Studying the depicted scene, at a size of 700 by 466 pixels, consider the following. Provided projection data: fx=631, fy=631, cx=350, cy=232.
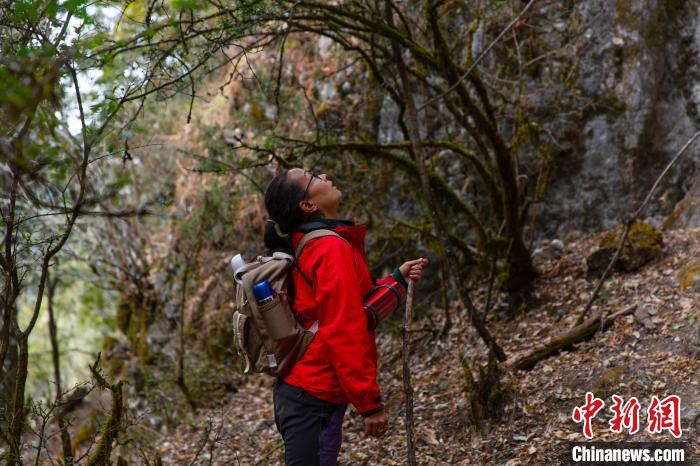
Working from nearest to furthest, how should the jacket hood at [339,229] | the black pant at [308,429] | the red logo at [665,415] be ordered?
the black pant at [308,429], the jacket hood at [339,229], the red logo at [665,415]

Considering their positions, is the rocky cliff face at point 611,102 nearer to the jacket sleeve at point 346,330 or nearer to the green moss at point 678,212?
the green moss at point 678,212

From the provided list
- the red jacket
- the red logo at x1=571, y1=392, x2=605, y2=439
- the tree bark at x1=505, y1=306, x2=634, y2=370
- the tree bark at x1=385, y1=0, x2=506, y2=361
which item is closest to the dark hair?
the red jacket

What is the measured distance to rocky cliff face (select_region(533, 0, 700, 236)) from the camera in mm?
6605

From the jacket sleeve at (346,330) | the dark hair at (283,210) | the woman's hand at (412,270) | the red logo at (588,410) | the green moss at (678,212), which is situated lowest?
the red logo at (588,410)

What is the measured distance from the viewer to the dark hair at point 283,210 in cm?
279

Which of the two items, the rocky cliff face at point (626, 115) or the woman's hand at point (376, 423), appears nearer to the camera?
Result: the woman's hand at point (376, 423)

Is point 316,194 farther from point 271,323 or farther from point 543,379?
point 543,379

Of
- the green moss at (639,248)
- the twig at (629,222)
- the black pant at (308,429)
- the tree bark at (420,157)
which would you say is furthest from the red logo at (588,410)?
the black pant at (308,429)

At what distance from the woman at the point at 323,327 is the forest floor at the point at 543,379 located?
1340mm

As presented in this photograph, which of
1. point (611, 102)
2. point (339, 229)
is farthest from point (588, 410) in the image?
point (611, 102)

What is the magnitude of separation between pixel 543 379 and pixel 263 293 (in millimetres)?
2802

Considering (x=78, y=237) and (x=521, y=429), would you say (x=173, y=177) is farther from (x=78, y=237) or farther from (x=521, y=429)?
(x=521, y=429)

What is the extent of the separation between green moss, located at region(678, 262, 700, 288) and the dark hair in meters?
3.57

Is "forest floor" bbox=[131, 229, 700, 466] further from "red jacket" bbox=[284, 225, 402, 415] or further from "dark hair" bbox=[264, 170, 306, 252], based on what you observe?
"dark hair" bbox=[264, 170, 306, 252]
